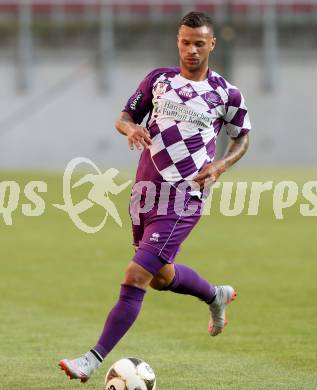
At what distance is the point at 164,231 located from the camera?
6.78m

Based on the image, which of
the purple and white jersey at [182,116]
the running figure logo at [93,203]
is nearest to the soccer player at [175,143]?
the purple and white jersey at [182,116]

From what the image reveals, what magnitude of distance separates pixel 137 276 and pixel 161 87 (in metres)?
1.30

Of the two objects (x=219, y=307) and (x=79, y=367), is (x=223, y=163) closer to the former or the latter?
(x=219, y=307)

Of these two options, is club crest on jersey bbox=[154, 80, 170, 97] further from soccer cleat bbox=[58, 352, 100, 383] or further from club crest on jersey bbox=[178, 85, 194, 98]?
soccer cleat bbox=[58, 352, 100, 383]

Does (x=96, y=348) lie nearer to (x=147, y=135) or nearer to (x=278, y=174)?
(x=147, y=135)

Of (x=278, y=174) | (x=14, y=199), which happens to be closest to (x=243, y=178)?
(x=278, y=174)

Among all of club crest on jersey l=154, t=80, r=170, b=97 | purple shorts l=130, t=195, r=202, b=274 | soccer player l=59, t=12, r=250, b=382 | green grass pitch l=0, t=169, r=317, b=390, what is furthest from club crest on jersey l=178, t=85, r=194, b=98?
green grass pitch l=0, t=169, r=317, b=390

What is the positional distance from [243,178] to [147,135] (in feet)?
69.5

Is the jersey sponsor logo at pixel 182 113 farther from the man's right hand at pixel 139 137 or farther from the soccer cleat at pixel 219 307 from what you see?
the soccer cleat at pixel 219 307

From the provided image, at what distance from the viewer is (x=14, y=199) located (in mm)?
20828

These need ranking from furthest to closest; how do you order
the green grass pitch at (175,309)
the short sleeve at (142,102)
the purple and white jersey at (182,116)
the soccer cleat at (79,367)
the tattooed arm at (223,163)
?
the short sleeve at (142,102), the green grass pitch at (175,309), the purple and white jersey at (182,116), the tattooed arm at (223,163), the soccer cleat at (79,367)

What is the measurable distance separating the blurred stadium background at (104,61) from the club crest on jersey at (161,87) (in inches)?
1262

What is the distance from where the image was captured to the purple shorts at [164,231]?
21.9 ft

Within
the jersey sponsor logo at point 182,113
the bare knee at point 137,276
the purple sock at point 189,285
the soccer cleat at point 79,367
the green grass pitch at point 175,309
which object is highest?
the jersey sponsor logo at point 182,113
